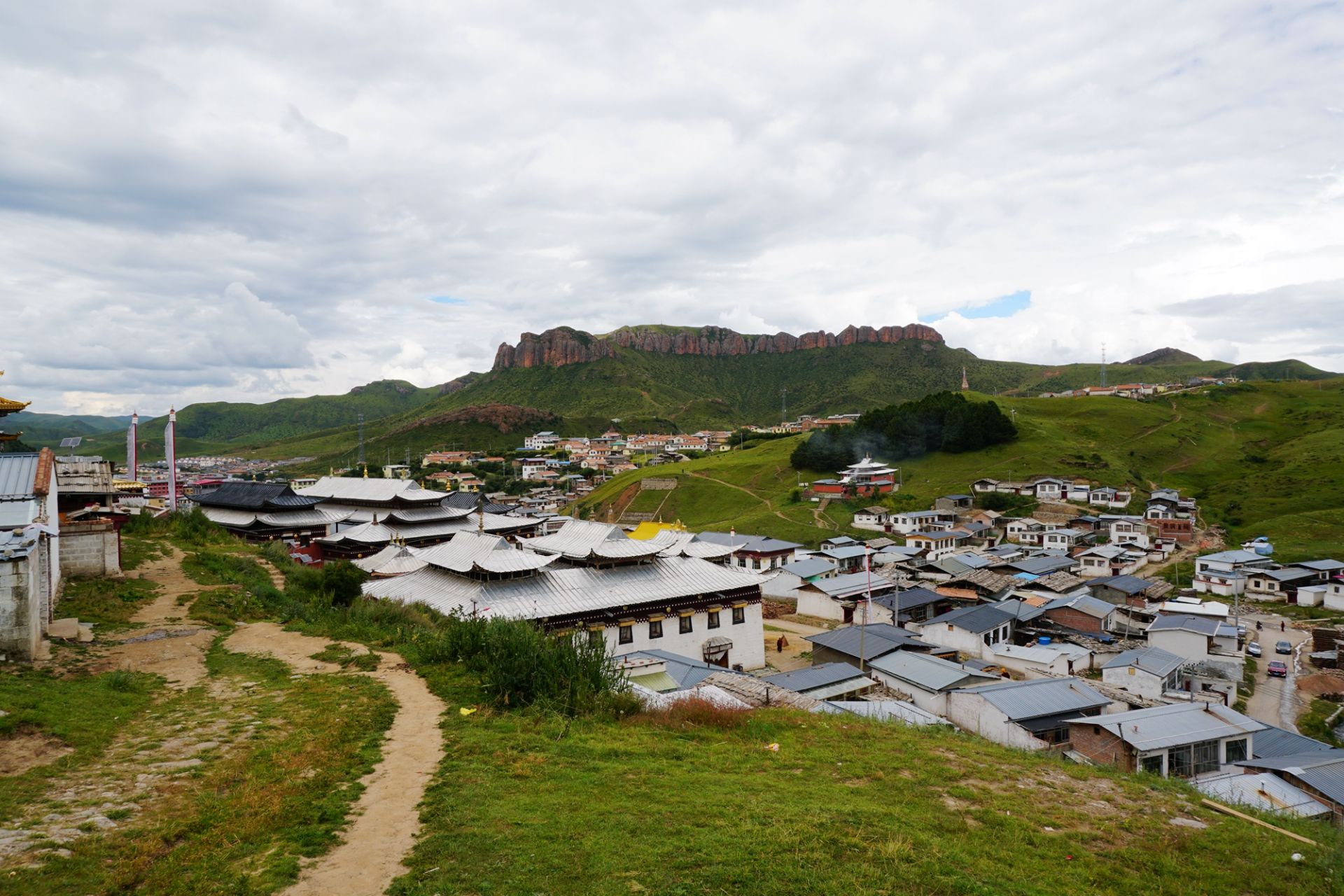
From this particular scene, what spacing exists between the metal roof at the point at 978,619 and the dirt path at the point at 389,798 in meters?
29.0

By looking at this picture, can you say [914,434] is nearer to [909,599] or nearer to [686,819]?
[909,599]

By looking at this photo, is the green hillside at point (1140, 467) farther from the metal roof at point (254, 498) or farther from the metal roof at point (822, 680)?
the metal roof at point (822, 680)

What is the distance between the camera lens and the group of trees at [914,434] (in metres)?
89.3

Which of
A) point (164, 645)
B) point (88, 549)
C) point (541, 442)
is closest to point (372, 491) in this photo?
point (88, 549)

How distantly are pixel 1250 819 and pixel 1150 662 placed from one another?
2376cm

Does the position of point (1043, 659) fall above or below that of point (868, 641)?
below

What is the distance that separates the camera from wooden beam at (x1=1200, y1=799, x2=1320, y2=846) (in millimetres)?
8461

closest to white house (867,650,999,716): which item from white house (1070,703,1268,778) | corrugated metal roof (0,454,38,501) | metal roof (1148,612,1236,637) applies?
white house (1070,703,1268,778)

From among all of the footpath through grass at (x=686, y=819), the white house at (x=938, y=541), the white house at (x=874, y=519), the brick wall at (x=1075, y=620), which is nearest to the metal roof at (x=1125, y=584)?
the brick wall at (x=1075, y=620)

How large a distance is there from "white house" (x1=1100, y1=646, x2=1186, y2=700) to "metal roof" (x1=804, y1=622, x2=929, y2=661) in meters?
8.36

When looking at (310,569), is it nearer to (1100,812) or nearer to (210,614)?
(210,614)

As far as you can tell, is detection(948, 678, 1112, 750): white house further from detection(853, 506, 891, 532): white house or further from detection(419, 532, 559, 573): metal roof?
detection(853, 506, 891, 532): white house

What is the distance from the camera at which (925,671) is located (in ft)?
76.5

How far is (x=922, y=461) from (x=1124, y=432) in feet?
105
